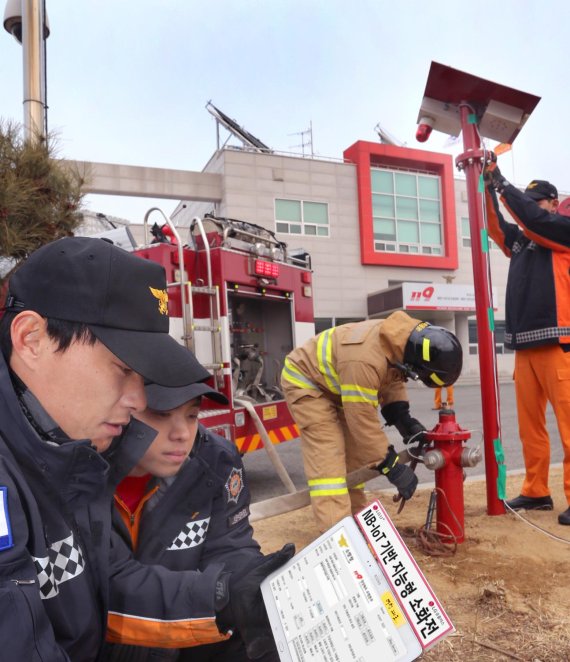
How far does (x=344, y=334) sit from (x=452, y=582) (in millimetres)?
1511

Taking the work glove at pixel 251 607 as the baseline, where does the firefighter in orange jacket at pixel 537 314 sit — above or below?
above

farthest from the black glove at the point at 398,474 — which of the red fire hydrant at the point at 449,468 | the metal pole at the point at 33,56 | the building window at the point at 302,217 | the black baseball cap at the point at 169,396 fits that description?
the building window at the point at 302,217

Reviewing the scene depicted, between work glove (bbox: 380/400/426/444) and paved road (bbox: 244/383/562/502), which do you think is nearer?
work glove (bbox: 380/400/426/444)

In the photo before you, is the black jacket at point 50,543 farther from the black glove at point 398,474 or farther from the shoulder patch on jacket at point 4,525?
the black glove at point 398,474

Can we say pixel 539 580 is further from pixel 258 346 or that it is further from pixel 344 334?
pixel 258 346

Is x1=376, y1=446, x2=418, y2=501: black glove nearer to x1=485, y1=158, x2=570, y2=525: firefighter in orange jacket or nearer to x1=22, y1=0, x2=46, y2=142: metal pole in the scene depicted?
x1=485, y1=158, x2=570, y2=525: firefighter in orange jacket

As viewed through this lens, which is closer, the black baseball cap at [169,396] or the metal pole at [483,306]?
the black baseball cap at [169,396]

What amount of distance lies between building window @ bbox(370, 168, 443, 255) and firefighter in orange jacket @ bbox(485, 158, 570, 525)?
65.5ft

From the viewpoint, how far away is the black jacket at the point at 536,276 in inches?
141

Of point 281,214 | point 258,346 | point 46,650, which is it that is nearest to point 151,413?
point 46,650

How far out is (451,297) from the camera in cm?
2309

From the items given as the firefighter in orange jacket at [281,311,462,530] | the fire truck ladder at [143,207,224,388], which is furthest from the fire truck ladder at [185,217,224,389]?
the firefighter in orange jacket at [281,311,462,530]

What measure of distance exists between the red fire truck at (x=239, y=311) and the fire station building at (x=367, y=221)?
15.2 metres

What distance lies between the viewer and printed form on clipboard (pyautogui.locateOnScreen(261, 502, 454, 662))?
1120 mm
